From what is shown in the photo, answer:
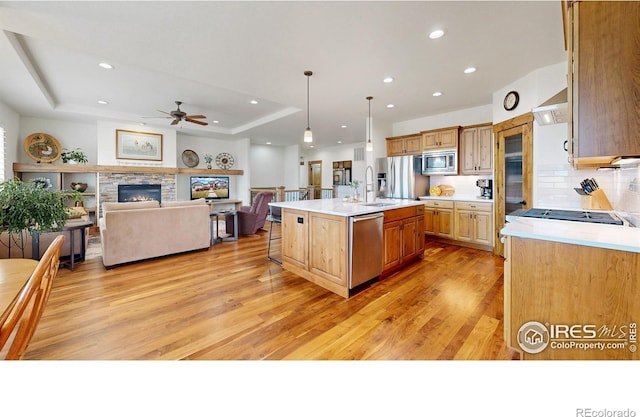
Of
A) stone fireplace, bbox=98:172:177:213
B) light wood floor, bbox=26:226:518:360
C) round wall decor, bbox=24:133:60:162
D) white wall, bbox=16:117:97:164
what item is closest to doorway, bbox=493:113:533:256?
light wood floor, bbox=26:226:518:360

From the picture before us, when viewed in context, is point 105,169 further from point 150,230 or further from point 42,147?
point 150,230

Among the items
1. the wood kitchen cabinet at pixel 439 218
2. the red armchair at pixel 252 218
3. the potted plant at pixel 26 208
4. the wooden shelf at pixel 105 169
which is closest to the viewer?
the potted plant at pixel 26 208

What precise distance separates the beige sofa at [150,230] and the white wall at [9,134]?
282cm

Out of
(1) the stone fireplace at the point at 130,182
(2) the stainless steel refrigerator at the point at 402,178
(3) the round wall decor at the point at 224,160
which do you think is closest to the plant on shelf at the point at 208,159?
(3) the round wall decor at the point at 224,160

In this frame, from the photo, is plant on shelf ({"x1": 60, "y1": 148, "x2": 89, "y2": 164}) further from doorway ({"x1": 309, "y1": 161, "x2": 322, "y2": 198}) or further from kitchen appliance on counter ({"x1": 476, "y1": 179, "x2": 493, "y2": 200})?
kitchen appliance on counter ({"x1": 476, "y1": 179, "x2": 493, "y2": 200})

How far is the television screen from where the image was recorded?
7.83 meters

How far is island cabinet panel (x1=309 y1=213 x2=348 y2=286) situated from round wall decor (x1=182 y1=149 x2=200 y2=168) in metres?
6.21

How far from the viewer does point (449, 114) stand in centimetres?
512

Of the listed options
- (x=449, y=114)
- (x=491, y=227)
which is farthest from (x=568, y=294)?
(x=449, y=114)

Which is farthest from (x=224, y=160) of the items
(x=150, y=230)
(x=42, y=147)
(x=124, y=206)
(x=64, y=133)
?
(x=150, y=230)

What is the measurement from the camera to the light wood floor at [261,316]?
1.79m

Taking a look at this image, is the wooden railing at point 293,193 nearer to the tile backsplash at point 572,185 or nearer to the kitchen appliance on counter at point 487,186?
the kitchen appliance on counter at point 487,186
